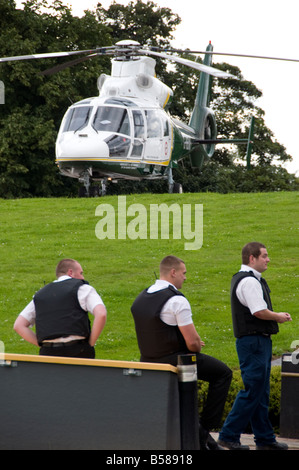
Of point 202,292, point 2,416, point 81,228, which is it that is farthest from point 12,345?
point 81,228

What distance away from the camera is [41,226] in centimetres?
2200

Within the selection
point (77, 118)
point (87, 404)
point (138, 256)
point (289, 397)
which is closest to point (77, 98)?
point (77, 118)

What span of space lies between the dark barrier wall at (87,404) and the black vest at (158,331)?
0.94 m

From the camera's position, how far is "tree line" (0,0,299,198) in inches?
1496

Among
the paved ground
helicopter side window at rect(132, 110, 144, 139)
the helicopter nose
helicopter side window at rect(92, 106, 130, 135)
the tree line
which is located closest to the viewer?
the paved ground

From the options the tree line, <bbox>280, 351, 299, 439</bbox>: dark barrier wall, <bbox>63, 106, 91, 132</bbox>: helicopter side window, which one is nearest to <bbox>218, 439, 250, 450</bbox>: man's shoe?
<bbox>280, 351, 299, 439</bbox>: dark barrier wall

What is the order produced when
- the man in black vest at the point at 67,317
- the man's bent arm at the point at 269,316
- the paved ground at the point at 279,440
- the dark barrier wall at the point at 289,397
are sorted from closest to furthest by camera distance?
1. the man in black vest at the point at 67,317
2. the man's bent arm at the point at 269,316
3. the paved ground at the point at 279,440
4. the dark barrier wall at the point at 289,397

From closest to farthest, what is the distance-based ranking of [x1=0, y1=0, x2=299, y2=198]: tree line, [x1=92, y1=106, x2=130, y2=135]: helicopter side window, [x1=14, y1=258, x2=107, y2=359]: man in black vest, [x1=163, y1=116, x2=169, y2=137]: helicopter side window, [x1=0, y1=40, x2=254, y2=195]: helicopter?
[x1=14, y1=258, x2=107, y2=359]: man in black vest < [x1=0, y1=40, x2=254, y2=195]: helicopter < [x1=92, y1=106, x2=130, y2=135]: helicopter side window < [x1=163, y1=116, x2=169, y2=137]: helicopter side window < [x1=0, y1=0, x2=299, y2=198]: tree line

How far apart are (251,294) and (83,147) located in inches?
715

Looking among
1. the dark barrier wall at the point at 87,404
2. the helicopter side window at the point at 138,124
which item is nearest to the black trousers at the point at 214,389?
the dark barrier wall at the point at 87,404

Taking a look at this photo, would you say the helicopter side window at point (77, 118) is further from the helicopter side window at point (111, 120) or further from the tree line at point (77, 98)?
the tree line at point (77, 98)

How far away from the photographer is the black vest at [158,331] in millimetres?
6328

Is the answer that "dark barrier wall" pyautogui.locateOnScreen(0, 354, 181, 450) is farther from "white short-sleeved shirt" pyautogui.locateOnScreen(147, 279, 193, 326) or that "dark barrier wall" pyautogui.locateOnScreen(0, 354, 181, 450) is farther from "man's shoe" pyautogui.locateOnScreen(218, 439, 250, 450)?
"man's shoe" pyautogui.locateOnScreen(218, 439, 250, 450)
